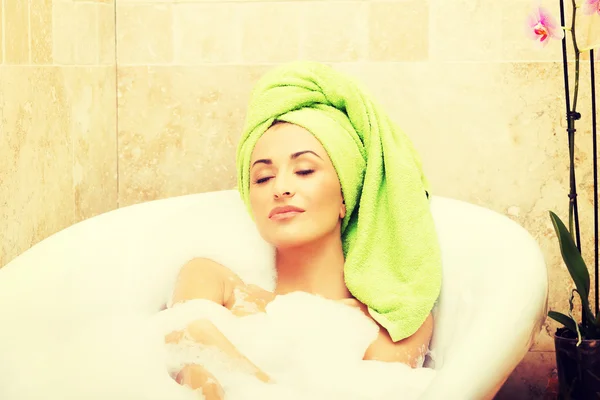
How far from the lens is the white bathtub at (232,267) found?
46.8 inches

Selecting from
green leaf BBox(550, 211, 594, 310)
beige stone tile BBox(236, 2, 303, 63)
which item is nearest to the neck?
green leaf BBox(550, 211, 594, 310)

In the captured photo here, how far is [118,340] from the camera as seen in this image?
1.41 metres

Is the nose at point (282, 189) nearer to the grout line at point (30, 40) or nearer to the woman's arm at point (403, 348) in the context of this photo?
the woman's arm at point (403, 348)

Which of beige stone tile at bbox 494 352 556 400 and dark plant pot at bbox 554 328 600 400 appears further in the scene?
beige stone tile at bbox 494 352 556 400

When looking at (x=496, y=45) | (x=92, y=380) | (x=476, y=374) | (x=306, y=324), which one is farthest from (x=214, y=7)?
(x=476, y=374)

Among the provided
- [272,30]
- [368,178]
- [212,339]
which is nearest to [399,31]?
[272,30]

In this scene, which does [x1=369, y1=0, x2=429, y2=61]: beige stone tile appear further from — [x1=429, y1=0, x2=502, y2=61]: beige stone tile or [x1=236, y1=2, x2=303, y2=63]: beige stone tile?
[x1=236, y1=2, x2=303, y2=63]: beige stone tile

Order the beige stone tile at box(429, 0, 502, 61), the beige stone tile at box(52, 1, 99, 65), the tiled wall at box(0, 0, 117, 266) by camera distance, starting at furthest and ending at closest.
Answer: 1. the beige stone tile at box(429, 0, 502, 61)
2. the beige stone tile at box(52, 1, 99, 65)
3. the tiled wall at box(0, 0, 117, 266)

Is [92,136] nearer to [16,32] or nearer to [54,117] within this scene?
[54,117]

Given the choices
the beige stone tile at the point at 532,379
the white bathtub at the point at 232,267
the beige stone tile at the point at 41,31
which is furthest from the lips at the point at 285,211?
the beige stone tile at the point at 532,379

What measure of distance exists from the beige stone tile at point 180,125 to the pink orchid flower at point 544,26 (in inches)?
32.0

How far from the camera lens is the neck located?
5.36ft

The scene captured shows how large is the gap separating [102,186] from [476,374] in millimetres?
1380

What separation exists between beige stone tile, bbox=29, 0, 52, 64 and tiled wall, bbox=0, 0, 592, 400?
182 mm
